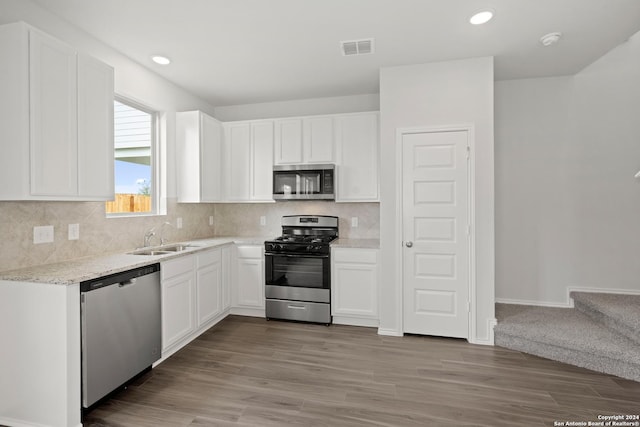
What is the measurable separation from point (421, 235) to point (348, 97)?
218 centimetres

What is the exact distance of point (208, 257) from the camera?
338 centimetres

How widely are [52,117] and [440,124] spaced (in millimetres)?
3218

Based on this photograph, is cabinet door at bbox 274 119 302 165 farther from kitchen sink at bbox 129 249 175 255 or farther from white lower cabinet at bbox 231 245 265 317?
kitchen sink at bbox 129 249 175 255

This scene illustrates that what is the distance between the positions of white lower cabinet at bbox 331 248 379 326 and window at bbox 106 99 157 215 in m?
2.19

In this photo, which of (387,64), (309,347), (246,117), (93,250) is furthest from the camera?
(246,117)

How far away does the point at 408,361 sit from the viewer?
2744mm

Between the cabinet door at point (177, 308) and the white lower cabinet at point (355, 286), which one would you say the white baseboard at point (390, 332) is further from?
the cabinet door at point (177, 308)

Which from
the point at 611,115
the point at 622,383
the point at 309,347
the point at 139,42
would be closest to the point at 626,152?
the point at 611,115

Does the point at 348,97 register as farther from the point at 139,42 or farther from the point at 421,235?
the point at 139,42

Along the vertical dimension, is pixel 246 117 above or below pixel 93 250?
above

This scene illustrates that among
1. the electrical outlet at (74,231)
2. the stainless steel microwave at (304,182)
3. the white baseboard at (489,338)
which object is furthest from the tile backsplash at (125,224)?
the white baseboard at (489,338)

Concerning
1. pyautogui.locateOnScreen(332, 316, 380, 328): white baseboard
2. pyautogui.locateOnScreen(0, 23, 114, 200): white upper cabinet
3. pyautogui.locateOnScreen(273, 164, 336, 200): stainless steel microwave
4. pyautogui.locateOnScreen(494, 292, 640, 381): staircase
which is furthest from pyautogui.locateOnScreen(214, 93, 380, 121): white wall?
pyautogui.locateOnScreen(494, 292, 640, 381): staircase

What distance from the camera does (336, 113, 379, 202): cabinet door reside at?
3.77 metres

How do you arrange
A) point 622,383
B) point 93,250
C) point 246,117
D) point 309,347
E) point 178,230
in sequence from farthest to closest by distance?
point 246,117 → point 178,230 → point 309,347 → point 93,250 → point 622,383
